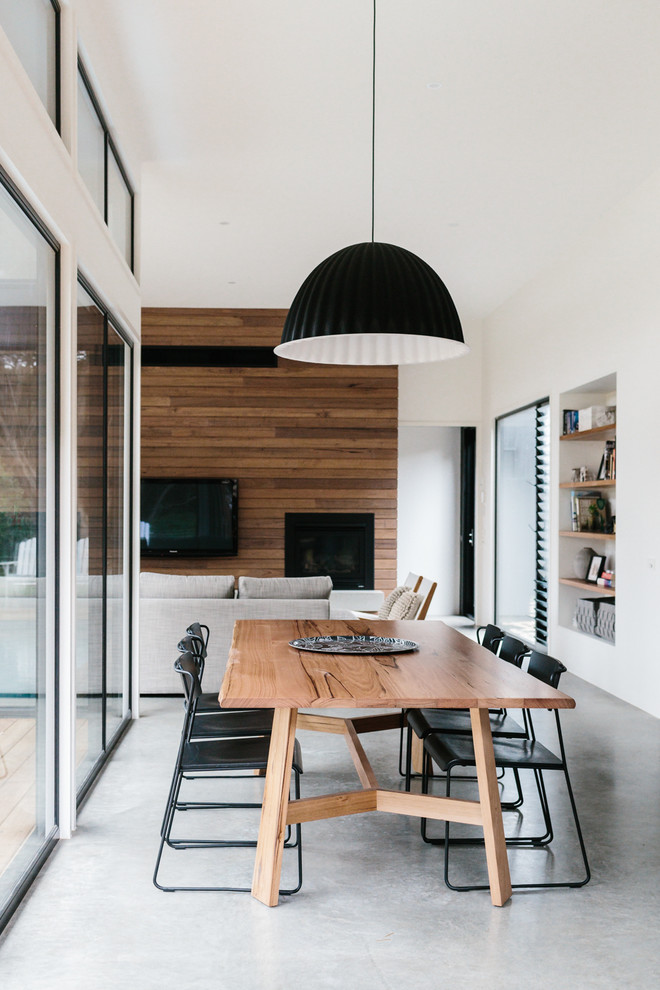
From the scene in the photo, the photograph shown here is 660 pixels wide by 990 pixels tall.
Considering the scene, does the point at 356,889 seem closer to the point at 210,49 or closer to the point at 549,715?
the point at 549,715

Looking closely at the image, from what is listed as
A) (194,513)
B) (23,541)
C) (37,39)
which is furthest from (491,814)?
(194,513)

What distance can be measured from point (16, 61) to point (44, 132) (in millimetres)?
367

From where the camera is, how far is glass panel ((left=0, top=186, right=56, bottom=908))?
2.52 m

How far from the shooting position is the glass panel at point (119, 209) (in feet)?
14.6

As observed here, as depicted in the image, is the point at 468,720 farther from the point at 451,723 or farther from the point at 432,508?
the point at 432,508

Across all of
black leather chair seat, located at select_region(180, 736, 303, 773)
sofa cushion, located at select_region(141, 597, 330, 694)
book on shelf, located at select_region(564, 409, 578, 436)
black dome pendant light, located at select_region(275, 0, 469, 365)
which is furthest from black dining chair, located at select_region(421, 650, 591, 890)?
book on shelf, located at select_region(564, 409, 578, 436)

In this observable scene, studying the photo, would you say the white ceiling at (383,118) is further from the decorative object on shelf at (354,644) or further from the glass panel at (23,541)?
the decorative object on shelf at (354,644)

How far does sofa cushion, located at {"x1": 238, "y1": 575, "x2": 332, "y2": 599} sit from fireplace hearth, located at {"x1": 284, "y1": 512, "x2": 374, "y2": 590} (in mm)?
3647

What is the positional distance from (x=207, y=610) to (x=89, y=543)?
1780mm

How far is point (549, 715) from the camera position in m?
5.56

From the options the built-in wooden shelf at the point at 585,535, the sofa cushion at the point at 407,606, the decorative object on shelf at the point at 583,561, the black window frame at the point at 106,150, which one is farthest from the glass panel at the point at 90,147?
the decorative object on shelf at the point at 583,561

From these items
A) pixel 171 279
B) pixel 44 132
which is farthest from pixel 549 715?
pixel 171 279

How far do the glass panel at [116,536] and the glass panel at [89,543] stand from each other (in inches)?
9.1

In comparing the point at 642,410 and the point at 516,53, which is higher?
the point at 516,53
